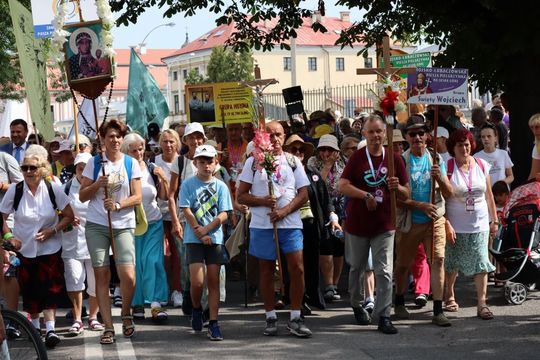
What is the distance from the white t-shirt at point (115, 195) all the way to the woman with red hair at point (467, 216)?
3198 mm

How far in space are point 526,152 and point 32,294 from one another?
777 cm

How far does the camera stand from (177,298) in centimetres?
1227

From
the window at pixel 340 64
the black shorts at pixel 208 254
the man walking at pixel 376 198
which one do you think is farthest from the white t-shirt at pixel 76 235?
the window at pixel 340 64

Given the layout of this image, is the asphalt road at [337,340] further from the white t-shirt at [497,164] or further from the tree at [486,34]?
the tree at [486,34]

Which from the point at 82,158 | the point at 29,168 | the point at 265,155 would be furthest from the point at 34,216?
the point at 265,155

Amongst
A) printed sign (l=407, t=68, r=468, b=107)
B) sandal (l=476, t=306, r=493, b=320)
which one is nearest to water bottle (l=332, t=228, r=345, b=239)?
printed sign (l=407, t=68, r=468, b=107)

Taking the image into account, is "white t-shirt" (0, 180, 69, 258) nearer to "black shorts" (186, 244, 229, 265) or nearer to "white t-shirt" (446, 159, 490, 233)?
"black shorts" (186, 244, 229, 265)

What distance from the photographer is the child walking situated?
10.1 m

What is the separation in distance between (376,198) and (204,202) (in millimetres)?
1609

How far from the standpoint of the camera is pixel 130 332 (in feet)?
32.8

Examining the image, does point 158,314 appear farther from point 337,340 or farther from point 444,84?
point 444,84

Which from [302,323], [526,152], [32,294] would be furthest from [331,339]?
[526,152]

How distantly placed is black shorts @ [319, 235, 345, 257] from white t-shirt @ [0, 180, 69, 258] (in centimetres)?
324

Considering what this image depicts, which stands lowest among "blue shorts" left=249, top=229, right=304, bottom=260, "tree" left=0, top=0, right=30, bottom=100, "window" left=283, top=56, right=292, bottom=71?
"blue shorts" left=249, top=229, right=304, bottom=260
